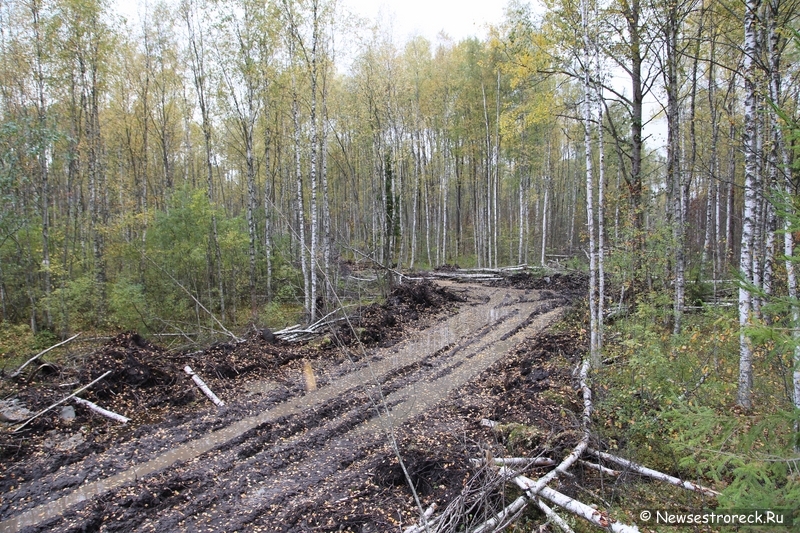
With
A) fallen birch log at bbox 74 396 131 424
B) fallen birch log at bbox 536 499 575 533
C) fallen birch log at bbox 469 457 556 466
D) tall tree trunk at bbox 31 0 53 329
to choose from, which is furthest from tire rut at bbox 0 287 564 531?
tall tree trunk at bbox 31 0 53 329

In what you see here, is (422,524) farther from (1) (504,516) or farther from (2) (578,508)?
(2) (578,508)

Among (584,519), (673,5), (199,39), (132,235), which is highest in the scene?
(199,39)

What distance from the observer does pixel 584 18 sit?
634 cm

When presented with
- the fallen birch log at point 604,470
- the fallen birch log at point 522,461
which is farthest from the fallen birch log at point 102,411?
the fallen birch log at point 604,470

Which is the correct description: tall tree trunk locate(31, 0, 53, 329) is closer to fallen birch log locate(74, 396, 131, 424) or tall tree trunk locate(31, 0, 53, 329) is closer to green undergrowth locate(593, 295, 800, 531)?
fallen birch log locate(74, 396, 131, 424)

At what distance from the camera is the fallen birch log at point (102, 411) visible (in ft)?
19.6

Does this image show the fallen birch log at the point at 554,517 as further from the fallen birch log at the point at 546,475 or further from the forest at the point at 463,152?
the forest at the point at 463,152

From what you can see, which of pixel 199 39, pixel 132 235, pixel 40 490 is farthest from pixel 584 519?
pixel 132 235

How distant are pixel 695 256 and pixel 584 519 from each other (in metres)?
15.3

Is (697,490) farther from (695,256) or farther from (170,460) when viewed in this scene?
(695,256)

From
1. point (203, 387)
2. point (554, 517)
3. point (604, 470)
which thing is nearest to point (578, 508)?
point (554, 517)

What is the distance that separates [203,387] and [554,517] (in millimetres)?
5926

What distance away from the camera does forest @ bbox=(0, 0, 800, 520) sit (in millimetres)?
4566

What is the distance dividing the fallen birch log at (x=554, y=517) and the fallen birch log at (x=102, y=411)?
588 cm
